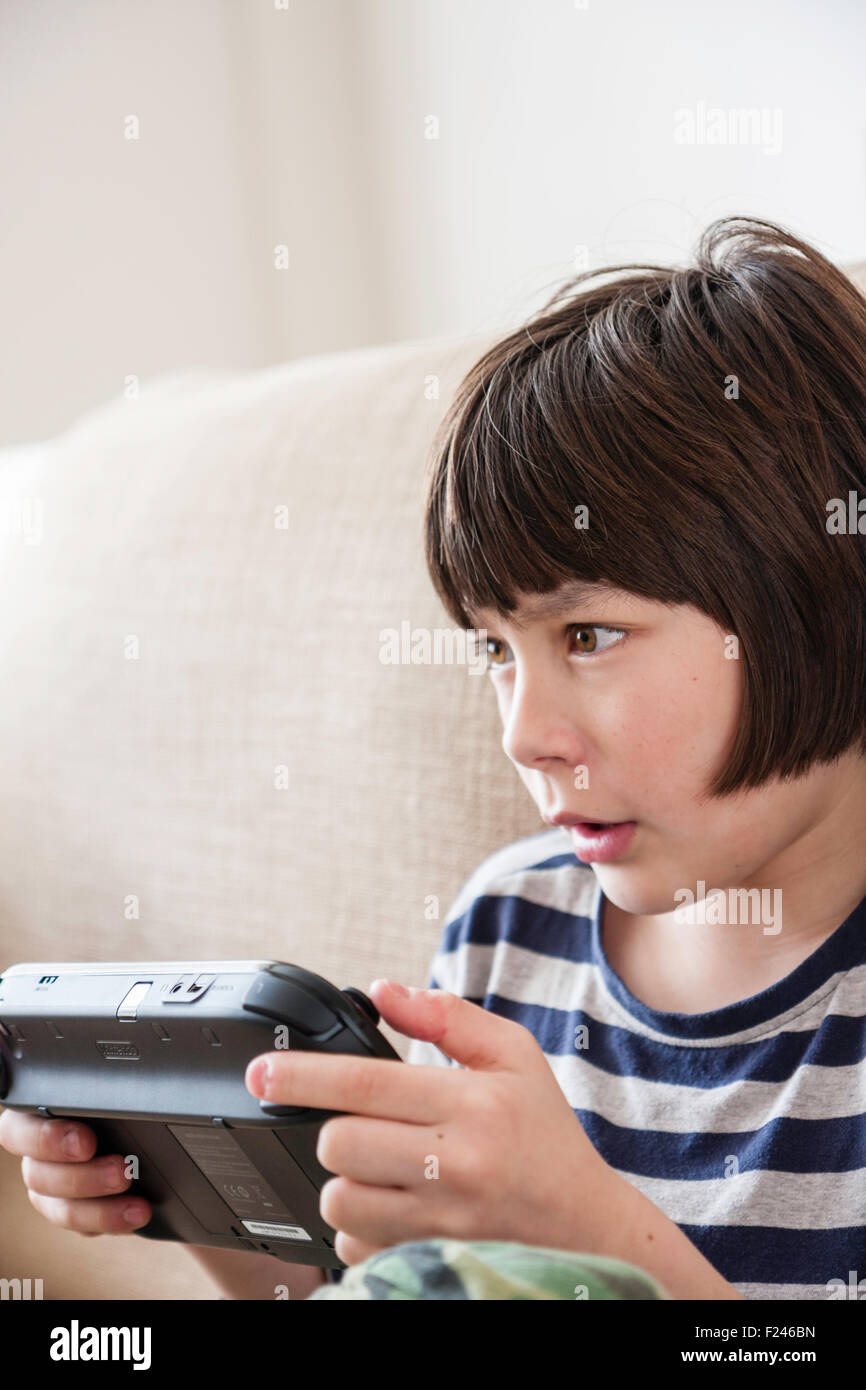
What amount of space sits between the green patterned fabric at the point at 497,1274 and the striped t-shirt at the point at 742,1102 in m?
0.23

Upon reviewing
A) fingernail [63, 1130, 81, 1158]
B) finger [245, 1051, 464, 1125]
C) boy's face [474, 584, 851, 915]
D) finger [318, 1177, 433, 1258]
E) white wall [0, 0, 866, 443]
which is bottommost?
fingernail [63, 1130, 81, 1158]

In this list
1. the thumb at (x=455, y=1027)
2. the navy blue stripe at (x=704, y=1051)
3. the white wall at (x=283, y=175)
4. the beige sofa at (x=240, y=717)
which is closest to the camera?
the thumb at (x=455, y=1027)

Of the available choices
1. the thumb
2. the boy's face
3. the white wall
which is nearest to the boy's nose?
the boy's face

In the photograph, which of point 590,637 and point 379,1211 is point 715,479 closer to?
point 590,637

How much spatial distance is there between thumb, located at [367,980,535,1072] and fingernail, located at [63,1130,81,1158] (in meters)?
0.21

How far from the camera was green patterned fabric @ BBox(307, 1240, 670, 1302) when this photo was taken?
0.33 metres

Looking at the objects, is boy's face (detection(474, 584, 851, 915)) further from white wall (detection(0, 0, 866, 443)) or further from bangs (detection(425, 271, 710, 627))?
white wall (detection(0, 0, 866, 443))

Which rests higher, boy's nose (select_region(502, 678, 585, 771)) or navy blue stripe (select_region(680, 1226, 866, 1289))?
boy's nose (select_region(502, 678, 585, 771))

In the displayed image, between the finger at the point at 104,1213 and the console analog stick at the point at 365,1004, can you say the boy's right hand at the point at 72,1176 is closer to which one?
the finger at the point at 104,1213

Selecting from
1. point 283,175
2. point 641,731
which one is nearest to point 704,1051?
point 641,731

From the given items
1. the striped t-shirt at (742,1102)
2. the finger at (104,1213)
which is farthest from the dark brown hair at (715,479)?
the finger at (104,1213)

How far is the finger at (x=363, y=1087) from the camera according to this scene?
0.42 metres

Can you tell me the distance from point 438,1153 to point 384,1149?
2 cm
